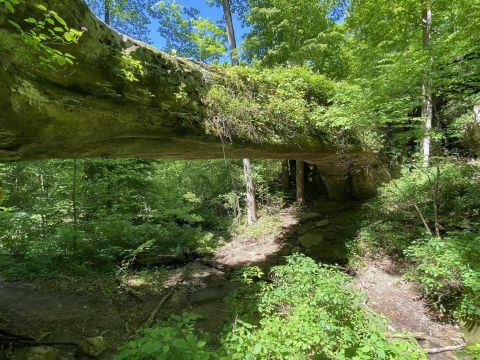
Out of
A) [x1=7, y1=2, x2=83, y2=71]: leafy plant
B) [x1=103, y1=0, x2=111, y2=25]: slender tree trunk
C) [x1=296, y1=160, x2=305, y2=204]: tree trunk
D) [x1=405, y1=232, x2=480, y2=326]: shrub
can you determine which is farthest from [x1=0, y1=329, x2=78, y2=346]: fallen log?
[x1=103, y1=0, x2=111, y2=25]: slender tree trunk

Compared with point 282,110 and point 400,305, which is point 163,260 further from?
point 400,305

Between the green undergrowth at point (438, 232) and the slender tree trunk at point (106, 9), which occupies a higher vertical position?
the slender tree trunk at point (106, 9)

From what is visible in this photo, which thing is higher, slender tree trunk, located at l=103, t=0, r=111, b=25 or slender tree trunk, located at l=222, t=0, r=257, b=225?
slender tree trunk, located at l=103, t=0, r=111, b=25

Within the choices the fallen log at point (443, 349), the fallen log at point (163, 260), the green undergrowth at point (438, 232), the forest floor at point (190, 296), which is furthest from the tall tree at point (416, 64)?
the fallen log at point (163, 260)

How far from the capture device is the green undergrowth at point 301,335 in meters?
2.39

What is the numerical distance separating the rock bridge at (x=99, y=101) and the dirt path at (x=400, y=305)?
3955 mm

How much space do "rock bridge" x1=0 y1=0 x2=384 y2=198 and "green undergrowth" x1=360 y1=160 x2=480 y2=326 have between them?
3887 mm

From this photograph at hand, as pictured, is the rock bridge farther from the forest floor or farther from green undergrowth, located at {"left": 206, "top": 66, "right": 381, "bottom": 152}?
the forest floor

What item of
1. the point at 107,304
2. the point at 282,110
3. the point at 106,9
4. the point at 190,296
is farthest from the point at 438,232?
the point at 106,9

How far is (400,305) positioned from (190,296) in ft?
14.8

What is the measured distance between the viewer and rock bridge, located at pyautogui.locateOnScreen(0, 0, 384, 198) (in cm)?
305

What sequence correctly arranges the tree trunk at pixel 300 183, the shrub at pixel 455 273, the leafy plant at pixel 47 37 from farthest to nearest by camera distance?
the tree trunk at pixel 300 183
the shrub at pixel 455 273
the leafy plant at pixel 47 37

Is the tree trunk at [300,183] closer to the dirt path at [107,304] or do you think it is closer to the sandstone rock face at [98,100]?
the dirt path at [107,304]

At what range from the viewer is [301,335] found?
318 cm
